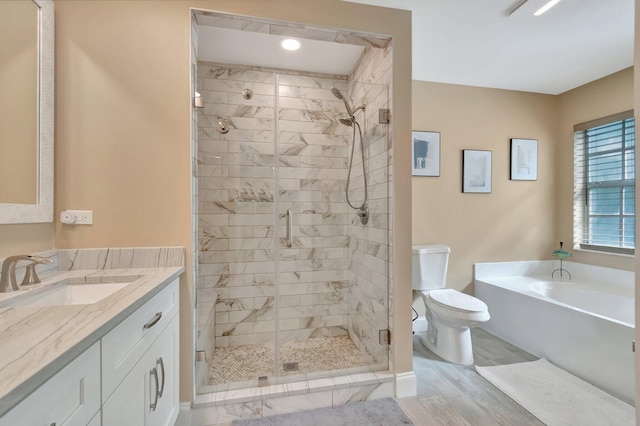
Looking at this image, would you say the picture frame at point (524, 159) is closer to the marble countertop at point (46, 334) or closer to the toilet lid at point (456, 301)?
the toilet lid at point (456, 301)

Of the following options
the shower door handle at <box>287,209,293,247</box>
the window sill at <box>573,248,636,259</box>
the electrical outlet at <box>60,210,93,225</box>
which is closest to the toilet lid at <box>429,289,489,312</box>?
the shower door handle at <box>287,209,293,247</box>

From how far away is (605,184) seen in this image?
276cm

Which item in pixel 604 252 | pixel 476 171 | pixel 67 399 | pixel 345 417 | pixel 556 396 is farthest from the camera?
pixel 476 171

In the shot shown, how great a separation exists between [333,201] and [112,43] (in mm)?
1751

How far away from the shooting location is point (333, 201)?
2410mm

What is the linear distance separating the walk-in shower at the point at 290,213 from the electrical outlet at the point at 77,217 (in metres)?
0.68

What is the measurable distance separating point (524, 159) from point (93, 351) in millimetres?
3804

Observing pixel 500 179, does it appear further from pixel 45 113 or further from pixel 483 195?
pixel 45 113

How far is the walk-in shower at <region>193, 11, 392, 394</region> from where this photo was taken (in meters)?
2.14

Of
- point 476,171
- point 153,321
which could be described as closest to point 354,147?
point 476,171

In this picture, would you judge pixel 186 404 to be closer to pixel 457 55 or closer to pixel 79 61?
pixel 79 61

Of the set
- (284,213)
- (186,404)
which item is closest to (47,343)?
(186,404)

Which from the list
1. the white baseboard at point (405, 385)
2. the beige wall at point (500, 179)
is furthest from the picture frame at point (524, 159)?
the white baseboard at point (405, 385)

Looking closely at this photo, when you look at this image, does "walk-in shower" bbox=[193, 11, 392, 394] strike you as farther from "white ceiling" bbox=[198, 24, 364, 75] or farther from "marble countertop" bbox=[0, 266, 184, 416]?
"marble countertop" bbox=[0, 266, 184, 416]
